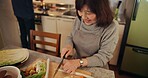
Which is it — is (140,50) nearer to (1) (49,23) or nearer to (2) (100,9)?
(2) (100,9)

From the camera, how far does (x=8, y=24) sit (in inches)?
94.7

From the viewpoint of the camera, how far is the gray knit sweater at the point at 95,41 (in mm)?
902

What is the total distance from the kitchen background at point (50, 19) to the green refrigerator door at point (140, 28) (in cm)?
12

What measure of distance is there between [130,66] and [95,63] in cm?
118

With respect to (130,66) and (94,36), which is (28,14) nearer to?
(94,36)

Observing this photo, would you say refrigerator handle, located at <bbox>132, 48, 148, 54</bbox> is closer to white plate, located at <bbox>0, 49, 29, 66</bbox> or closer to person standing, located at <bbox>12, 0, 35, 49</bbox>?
white plate, located at <bbox>0, 49, 29, 66</bbox>

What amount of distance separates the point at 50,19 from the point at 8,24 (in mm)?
928

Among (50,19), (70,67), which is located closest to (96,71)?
(70,67)

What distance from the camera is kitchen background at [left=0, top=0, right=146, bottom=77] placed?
1963mm

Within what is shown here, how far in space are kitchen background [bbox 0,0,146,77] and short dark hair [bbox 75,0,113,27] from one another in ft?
2.80

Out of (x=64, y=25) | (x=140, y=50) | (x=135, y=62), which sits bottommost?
(x=135, y=62)

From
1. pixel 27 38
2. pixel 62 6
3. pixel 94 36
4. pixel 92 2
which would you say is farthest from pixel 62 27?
pixel 92 2

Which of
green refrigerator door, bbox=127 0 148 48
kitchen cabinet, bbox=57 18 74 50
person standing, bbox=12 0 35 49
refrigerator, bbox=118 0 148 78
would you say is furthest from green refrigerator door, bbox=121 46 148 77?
person standing, bbox=12 0 35 49

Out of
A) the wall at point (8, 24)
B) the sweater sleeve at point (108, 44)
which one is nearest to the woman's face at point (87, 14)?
the sweater sleeve at point (108, 44)
